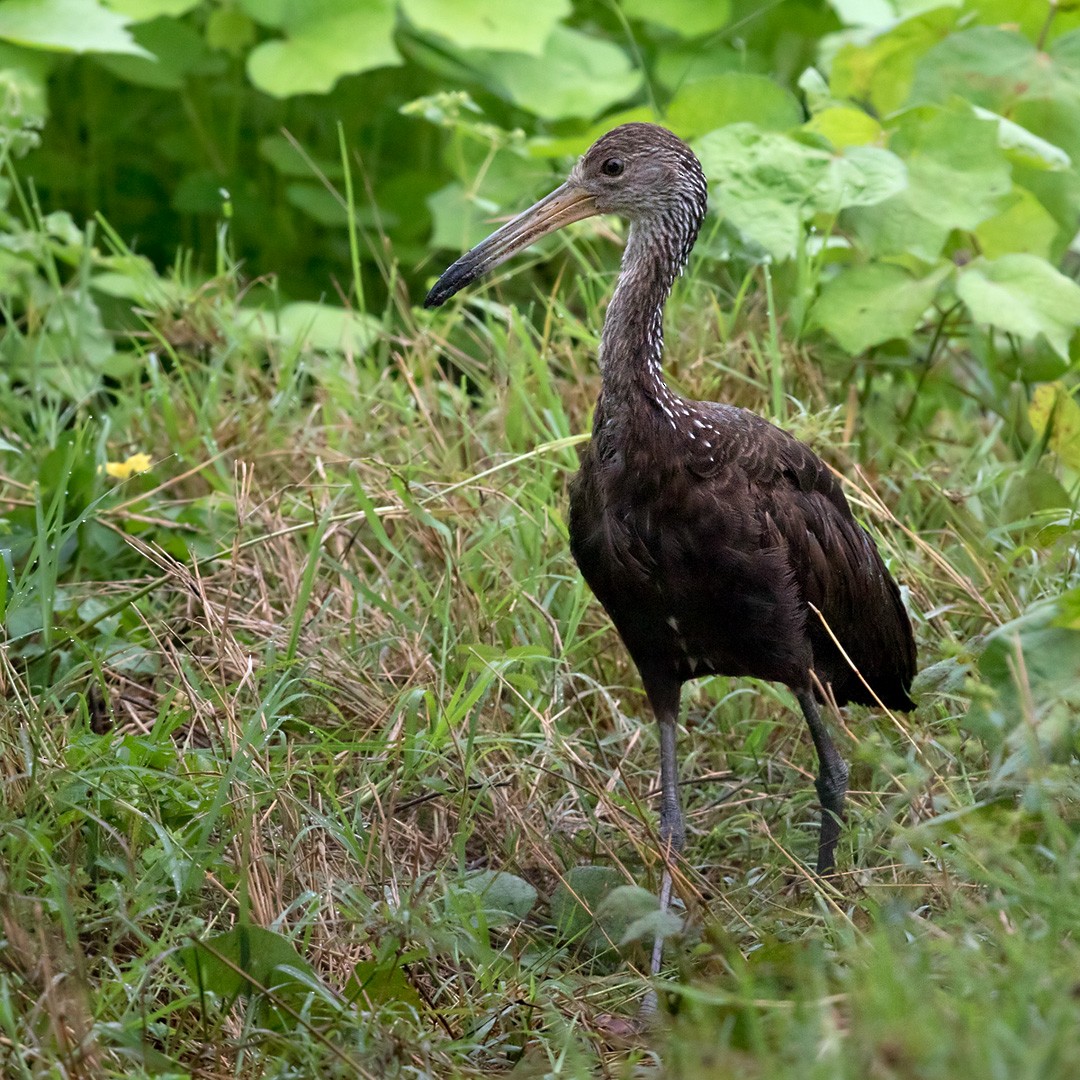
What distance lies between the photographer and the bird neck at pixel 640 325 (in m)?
3.40

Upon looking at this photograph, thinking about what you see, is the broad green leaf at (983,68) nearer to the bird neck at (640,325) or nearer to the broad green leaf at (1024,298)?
the broad green leaf at (1024,298)

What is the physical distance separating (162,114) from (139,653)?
12.1 feet

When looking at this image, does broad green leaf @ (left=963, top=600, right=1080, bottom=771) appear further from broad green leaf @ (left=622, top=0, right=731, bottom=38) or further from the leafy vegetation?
broad green leaf @ (left=622, top=0, right=731, bottom=38)

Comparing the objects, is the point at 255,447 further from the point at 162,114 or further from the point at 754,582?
the point at 162,114

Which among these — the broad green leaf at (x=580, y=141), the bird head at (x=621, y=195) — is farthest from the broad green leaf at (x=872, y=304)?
the bird head at (x=621, y=195)

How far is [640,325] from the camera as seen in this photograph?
347cm

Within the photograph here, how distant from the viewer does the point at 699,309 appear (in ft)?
16.1

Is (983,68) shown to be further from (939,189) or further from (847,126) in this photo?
(939,189)

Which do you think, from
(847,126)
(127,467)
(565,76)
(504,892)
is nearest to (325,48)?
(565,76)

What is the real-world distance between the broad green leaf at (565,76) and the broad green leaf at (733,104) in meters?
0.76

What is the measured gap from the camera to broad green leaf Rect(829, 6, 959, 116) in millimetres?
5176

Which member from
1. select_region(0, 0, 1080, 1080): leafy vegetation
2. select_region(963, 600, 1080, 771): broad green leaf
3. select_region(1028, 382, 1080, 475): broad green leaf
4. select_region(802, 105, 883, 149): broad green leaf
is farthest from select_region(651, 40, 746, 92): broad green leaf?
select_region(963, 600, 1080, 771): broad green leaf

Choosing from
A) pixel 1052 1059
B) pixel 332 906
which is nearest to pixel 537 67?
pixel 332 906

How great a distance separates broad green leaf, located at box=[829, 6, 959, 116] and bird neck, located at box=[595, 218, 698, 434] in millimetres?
1889
